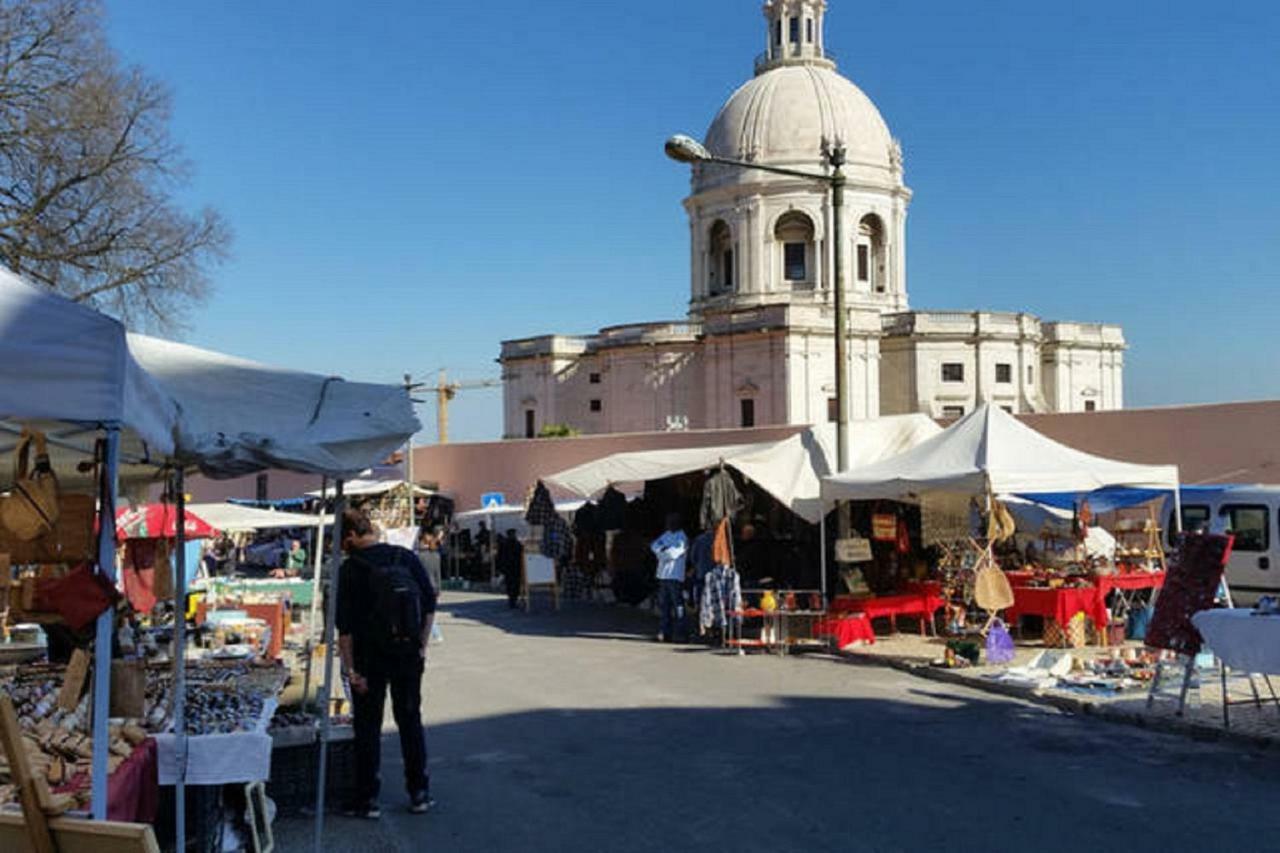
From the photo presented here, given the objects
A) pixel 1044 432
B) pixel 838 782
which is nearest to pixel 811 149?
pixel 1044 432

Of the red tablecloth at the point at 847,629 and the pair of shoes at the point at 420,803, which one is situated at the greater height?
the red tablecloth at the point at 847,629

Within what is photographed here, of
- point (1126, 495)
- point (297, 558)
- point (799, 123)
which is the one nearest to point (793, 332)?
point (799, 123)

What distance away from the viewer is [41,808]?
3953 mm

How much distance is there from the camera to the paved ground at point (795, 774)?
7180 millimetres

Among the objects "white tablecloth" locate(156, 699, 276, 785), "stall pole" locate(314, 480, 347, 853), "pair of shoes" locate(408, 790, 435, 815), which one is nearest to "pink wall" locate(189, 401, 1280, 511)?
"pair of shoes" locate(408, 790, 435, 815)

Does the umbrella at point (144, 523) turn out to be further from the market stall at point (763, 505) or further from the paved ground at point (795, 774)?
the market stall at point (763, 505)

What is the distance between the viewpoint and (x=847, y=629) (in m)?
15.8

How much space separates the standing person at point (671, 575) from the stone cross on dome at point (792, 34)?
54.2m

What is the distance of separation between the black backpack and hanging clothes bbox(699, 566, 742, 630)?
934 centimetres

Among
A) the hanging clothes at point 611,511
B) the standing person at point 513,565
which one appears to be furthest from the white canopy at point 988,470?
the standing person at point 513,565

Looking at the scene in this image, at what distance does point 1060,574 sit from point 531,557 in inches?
398

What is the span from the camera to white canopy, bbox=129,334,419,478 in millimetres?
5707

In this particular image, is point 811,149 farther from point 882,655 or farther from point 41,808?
point 41,808

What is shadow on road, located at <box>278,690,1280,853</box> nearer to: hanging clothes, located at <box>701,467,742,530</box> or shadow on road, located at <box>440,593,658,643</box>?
hanging clothes, located at <box>701,467,742,530</box>
